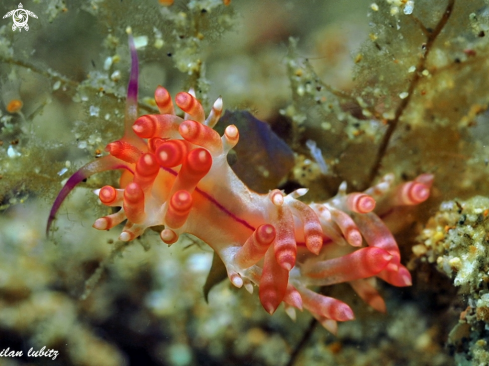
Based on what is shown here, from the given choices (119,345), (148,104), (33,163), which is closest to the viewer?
(33,163)

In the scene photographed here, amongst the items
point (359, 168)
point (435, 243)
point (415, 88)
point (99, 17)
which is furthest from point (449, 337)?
point (99, 17)

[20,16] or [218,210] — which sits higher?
[20,16]

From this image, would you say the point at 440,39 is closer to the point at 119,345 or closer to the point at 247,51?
the point at 247,51

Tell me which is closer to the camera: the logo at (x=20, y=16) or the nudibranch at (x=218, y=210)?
the nudibranch at (x=218, y=210)

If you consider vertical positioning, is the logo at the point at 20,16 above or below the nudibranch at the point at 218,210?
above
